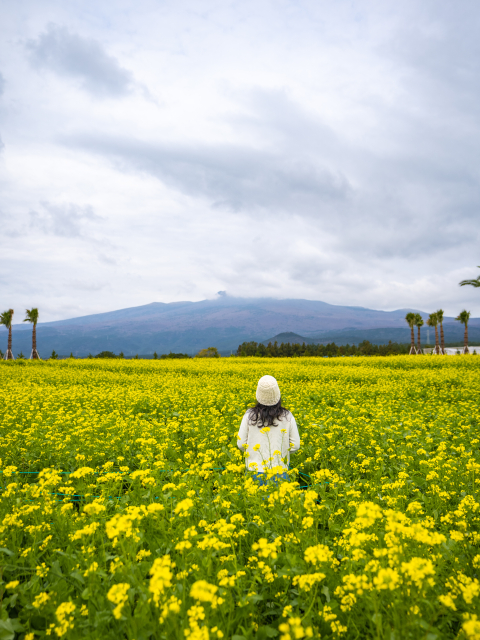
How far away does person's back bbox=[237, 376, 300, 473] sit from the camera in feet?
15.9

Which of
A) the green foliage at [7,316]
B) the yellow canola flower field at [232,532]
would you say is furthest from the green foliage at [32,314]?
the yellow canola flower field at [232,532]

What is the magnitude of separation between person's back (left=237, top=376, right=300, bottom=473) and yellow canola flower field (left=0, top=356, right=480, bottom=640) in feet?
1.76

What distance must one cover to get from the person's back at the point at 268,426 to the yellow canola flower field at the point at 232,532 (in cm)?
54

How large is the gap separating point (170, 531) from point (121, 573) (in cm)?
58

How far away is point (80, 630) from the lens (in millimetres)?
2260

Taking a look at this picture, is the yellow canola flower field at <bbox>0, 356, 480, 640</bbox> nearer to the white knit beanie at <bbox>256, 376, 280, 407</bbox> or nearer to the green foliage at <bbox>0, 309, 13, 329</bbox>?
the white knit beanie at <bbox>256, 376, 280, 407</bbox>

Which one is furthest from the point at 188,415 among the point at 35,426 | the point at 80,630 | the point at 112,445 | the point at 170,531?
the point at 80,630

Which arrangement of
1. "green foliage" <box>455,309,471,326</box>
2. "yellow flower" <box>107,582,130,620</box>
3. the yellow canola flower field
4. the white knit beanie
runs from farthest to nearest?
"green foliage" <box>455,309,471,326</box>, the white knit beanie, the yellow canola flower field, "yellow flower" <box>107,582,130,620</box>

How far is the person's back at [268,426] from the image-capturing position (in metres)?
4.86

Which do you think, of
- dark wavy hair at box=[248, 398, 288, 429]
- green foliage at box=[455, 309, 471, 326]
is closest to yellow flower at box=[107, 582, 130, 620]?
dark wavy hair at box=[248, 398, 288, 429]

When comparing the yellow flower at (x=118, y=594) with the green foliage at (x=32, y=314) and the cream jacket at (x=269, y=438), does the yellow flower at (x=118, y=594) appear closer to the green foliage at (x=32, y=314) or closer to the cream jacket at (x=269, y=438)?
the cream jacket at (x=269, y=438)

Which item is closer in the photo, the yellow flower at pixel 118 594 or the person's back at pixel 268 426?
the yellow flower at pixel 118 594

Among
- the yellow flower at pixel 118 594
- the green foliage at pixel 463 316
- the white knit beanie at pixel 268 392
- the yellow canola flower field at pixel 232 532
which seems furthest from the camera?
the green foliage at pixel 463 316

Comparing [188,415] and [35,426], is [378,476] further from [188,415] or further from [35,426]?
[35,426]
